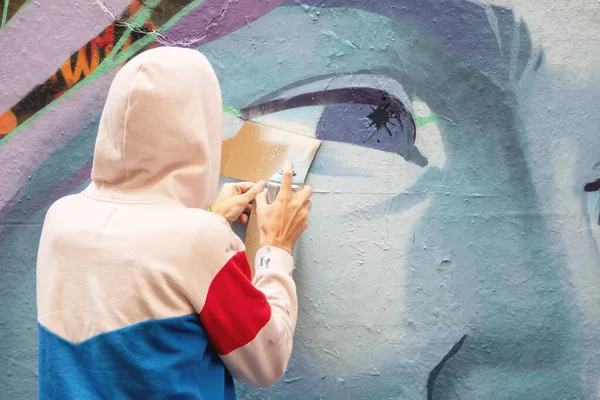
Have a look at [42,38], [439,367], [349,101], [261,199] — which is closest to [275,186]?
[261,199]

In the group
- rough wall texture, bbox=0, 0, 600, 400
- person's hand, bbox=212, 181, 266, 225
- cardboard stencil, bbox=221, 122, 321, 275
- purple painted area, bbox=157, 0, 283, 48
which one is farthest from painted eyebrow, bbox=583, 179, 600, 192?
purple painted area, bbox=157, 0, 283, 48

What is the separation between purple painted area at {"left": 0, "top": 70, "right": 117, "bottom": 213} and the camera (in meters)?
2.14

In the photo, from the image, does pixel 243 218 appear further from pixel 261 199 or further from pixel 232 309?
pixel 232 309

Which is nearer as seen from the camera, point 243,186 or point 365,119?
point 243,186

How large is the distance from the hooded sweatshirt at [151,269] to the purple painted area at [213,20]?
0.66 meters

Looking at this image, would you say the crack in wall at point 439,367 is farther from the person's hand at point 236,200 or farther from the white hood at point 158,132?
the white hood at point 158,132

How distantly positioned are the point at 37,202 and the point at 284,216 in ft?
2.88

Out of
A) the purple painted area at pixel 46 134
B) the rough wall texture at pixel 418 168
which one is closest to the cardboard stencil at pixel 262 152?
the rough wall texture at pixel 418 168

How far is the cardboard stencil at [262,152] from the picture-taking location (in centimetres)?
212

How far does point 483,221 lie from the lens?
2.11 m

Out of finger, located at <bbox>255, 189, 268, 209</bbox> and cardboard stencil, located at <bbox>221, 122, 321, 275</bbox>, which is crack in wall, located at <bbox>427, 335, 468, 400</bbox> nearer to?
cardboard stencil, located at <bbox>221, 122, 321, 275</bbox>

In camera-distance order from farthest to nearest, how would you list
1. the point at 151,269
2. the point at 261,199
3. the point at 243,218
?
the point at 243,218, the point at 261,199, the point at 151,269

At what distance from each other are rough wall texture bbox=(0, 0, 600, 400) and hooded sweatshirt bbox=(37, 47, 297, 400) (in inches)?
25.4

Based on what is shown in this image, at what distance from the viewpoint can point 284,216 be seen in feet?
5.86
